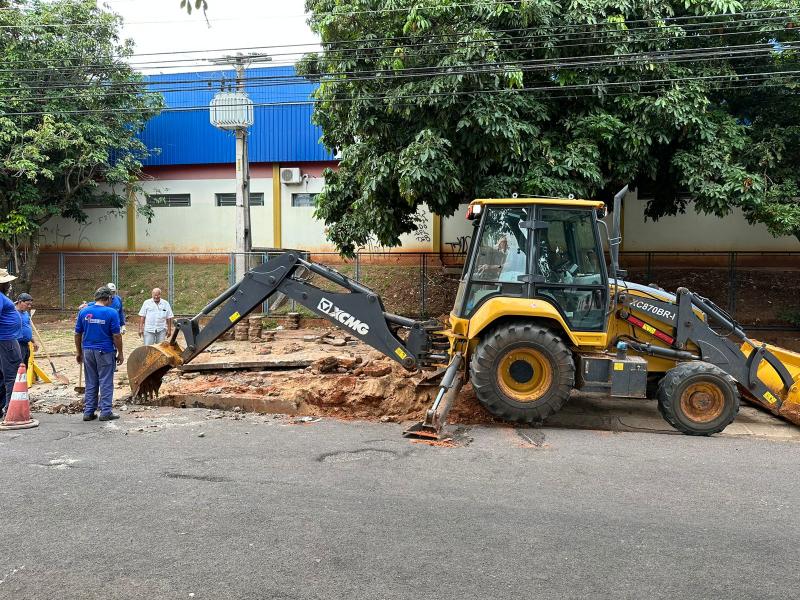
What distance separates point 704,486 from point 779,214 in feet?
26.2

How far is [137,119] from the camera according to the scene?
69.8 feet

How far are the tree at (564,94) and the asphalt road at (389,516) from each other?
19.1 ft

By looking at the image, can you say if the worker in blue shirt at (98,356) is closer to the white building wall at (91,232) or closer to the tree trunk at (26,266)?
the tree trunk at (26,266)

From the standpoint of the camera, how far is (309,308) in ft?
27.6

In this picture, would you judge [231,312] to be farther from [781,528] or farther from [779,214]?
[779,214]

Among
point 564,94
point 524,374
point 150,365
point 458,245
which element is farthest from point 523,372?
point 458,245

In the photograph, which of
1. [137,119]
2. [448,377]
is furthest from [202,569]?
[137,119]

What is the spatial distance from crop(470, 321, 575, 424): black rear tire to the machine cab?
448 mm

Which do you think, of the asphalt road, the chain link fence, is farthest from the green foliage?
the chain link fence

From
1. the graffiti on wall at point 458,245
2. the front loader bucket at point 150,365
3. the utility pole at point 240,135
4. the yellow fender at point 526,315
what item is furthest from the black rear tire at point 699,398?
the graffiti on wall at point 458,245

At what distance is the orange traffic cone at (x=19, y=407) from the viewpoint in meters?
7.57

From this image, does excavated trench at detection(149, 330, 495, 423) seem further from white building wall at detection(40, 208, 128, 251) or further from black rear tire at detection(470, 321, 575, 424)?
white building wall at detection(40, 208, 128, 251)

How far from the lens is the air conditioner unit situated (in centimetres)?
2211

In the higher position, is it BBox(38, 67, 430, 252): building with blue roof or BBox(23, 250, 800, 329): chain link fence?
BBox(38, 67, 430, 252): building with blue roof
